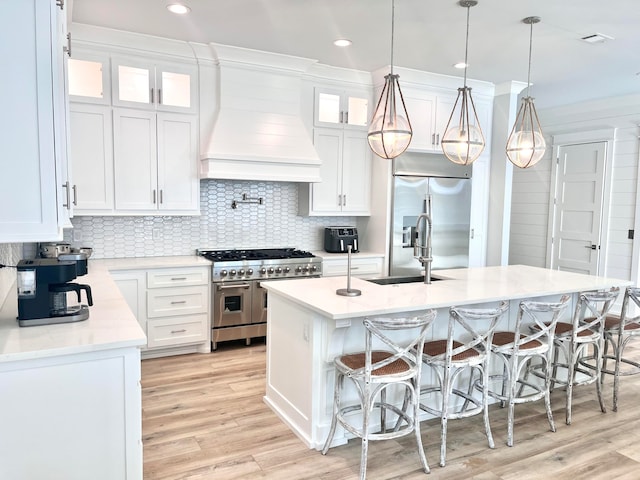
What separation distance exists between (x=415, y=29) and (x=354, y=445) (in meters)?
3.20

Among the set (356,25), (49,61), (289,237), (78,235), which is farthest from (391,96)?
(78,235)

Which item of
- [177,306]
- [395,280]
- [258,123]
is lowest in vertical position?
[177,306]

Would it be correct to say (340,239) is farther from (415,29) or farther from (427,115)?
(415,29)

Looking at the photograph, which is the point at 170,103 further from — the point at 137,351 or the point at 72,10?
the point at 137,351

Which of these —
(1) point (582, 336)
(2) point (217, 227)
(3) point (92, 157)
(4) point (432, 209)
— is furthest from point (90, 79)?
(1) point (582, 336)

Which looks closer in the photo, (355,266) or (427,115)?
(355,266)

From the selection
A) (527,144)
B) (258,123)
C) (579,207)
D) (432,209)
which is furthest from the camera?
(579,207)

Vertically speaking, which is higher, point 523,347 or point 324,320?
point 324,320

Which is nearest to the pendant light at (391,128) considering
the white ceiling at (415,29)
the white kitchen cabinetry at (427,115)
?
the white ceiling at (415,29)

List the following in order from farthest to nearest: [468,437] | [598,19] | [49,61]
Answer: [598,19] < [468,437] < [49,61]

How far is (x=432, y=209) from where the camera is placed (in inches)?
217

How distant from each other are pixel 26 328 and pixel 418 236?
4.08 meters

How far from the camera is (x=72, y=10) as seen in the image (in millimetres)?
3635

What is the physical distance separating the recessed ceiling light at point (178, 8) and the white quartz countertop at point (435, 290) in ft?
7.00
